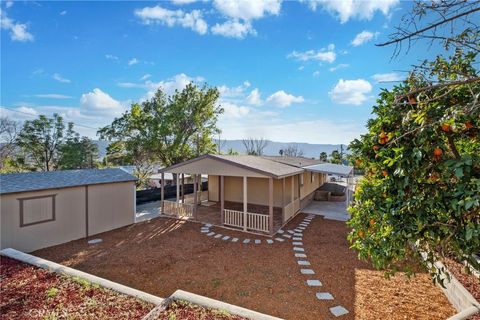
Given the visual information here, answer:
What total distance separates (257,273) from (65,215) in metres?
7.31

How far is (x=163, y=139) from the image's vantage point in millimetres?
18234

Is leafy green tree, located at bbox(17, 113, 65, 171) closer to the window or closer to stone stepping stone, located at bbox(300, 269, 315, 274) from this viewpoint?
the window

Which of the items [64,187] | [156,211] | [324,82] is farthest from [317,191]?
[64,187]

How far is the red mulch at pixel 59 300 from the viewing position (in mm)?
3865

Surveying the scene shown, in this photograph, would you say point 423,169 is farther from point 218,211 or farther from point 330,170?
point 330,170

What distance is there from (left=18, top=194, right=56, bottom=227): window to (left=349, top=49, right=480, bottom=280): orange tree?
378 inches

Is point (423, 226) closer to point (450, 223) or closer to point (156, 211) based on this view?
point (450, 223)

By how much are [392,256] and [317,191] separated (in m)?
15.2

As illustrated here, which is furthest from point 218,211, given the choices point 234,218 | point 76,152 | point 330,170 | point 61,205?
point 76,152

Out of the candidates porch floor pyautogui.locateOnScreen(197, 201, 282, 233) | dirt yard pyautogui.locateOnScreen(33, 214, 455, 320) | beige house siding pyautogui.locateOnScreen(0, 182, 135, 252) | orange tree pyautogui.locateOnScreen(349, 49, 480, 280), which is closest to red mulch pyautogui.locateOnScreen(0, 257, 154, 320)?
dirt yard pyautogui.locateOnScreen(33, 214, 455, 320)

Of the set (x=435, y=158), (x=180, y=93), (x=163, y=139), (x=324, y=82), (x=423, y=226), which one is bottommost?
(x=423, y=226)

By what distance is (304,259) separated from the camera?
7.15 metres

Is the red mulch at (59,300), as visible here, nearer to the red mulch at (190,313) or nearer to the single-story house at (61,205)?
the red mulch at (190,313)

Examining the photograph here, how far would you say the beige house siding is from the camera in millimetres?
7363
